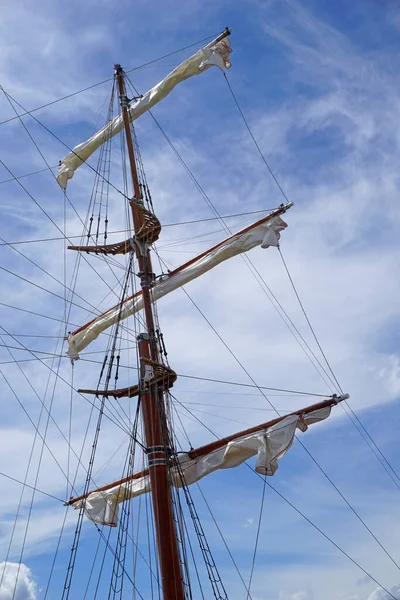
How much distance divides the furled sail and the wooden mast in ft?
3.30

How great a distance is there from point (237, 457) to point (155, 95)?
13.5 metres

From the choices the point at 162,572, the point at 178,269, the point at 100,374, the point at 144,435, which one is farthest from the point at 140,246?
the point at 162,572

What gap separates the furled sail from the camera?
27.6 metres

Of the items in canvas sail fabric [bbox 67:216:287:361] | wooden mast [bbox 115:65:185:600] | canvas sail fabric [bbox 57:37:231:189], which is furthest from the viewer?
canvas sail fabric [bbox 57:37:231:189]

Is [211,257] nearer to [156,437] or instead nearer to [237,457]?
[237,457]

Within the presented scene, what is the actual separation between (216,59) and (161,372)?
39.2ft

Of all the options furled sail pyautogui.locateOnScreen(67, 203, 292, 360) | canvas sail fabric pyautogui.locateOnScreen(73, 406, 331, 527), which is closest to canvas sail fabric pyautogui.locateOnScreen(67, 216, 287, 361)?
furled sail pyautogui.locateOnScreen(67, 203, 292, 360)

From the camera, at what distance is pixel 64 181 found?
32.0 meters

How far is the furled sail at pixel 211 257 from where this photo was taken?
27.6 m

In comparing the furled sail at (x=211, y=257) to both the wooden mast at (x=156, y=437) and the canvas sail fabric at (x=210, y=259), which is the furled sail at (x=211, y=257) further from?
the wooden mast at (x=156, y=437)

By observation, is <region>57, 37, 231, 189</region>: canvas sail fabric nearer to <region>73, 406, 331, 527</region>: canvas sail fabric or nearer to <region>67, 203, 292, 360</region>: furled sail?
<region>67, 203, 292, 360</region>: furled sail

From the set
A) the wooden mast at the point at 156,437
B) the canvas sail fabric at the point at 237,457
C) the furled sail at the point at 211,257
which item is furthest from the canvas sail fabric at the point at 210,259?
the canvas sail fabric at the point at 237,457

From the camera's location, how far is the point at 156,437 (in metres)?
23.7

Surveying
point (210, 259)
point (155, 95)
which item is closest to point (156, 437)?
point (210, 259)
